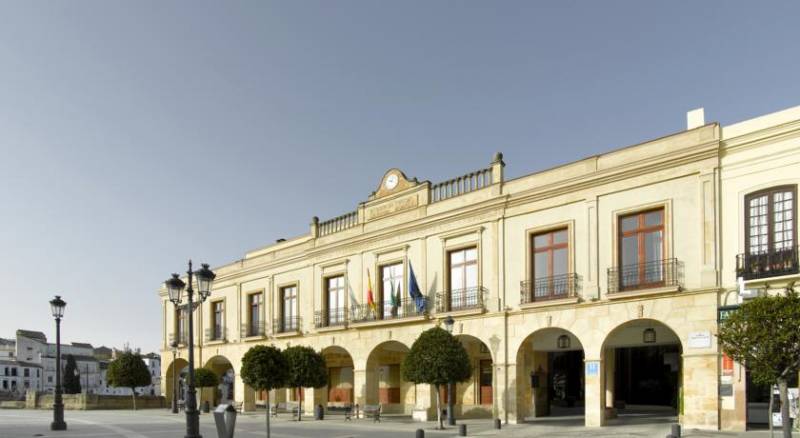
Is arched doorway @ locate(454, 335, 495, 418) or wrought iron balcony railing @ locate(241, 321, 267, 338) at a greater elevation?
wrought iron balcony railing @ locate(241, 321, 267, 338)

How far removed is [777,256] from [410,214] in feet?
48.2

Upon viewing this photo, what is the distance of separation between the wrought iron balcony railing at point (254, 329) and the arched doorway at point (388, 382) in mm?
7938

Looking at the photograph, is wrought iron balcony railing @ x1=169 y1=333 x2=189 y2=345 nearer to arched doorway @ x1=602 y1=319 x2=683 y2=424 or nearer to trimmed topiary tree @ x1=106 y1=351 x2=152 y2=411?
trimmed topiary tree @ x1=106 y1=351 x2=152 y2=411

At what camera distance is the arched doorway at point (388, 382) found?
31000 mm

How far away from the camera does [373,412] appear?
28859 millimetres

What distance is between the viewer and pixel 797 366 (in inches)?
512

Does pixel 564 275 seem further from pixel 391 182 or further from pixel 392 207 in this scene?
pixel 391 182

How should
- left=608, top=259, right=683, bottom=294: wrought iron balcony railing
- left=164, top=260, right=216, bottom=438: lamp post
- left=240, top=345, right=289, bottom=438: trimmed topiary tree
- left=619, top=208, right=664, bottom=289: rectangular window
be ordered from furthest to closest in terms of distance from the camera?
left=240, top=345, right=289, bottom=438: trimmed topiary tree, left=619, top=208, right=664, bottom=289: rectangular window, left=608, top=259, right=683, bottom=294: wrought iron balcony railing, left=164, top=260, right=216, bottom=438: lamp post

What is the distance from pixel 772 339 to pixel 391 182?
20114 millimetres

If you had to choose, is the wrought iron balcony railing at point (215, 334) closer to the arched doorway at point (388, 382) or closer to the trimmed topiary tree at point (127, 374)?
the trimmed topiary tree at point (127, 374)

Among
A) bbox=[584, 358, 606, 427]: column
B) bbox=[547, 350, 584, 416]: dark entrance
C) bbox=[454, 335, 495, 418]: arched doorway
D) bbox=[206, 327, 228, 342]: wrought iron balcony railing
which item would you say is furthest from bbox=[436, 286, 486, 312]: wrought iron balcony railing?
bbox=[206, 327, 228, 342]: wrought iron balcony railing

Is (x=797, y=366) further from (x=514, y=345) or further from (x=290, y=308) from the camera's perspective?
(x=290, y=308)

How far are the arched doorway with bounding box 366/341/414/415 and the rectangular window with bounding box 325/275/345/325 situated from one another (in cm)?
265

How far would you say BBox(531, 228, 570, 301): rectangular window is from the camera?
2392 cm
